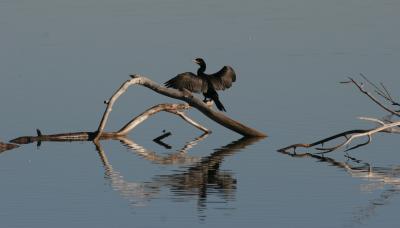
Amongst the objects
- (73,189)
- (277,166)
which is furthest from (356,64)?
(73,189)

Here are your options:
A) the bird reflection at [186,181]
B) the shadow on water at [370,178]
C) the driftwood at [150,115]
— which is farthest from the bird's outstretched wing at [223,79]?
the shadow on water at [370,178]

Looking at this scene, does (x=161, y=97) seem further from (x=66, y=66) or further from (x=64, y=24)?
(x=64, y=24)

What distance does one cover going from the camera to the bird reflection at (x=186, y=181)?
20.7 meters

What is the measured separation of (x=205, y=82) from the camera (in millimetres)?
26234

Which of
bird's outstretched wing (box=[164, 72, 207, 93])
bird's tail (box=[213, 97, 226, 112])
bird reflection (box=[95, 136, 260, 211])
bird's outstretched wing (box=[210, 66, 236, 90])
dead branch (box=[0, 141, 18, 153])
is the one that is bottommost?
bird reflection (box=[95, 136, 260, 211])

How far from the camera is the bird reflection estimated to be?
68.0 ft

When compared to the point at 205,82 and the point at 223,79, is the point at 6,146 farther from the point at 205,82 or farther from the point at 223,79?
the point at 223,79

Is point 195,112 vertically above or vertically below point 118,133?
above

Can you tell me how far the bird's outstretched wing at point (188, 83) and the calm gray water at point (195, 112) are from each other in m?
1.06

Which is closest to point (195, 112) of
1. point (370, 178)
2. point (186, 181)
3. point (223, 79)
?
point (223, 79)

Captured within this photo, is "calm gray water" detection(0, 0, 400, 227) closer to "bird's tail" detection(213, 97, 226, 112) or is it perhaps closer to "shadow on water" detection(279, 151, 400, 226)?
"shadow on water" detection(279, 151, 400, 226)

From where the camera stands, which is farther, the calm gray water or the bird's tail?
the bird's tail

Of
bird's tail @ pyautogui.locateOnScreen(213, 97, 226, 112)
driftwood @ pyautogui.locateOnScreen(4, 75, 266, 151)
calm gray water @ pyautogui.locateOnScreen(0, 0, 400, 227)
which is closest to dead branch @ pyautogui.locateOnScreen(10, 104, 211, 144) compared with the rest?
driftwood @ pyautogui.locateOnScreen(4, 75, 266, 151)

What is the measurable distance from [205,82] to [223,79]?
0.72 metres
